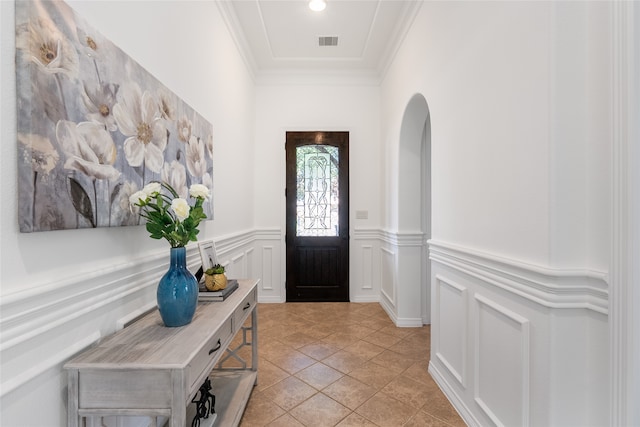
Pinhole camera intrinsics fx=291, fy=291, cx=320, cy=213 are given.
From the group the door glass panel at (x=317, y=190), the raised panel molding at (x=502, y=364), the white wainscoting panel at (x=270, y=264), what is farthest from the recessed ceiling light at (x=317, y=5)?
the raised panel molding at (x=502, y=364)

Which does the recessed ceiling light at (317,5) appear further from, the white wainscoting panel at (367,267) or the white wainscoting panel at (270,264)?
the white wainscoting panel at (367,267)

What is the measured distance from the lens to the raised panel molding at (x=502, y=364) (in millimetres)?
1323

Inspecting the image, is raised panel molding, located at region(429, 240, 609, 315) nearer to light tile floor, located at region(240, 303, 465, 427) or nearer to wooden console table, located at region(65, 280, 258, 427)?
light tile floor, located at region(240, 303, 465, 427)

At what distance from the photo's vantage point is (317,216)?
422cm

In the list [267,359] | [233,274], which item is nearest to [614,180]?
[267,359]

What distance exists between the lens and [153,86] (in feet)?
5.13

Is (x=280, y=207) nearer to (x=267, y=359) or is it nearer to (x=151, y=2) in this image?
(x=267, y=359)

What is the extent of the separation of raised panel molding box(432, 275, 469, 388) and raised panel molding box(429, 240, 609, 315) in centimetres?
39

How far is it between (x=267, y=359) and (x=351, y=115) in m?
3.33

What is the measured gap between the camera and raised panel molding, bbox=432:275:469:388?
6.07ft

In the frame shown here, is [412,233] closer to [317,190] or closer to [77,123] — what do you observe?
[317,190]

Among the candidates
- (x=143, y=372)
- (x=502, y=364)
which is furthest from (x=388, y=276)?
(x=143, y=372)

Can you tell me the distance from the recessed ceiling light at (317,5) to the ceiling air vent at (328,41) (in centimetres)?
58

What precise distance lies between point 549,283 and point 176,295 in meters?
1.56
